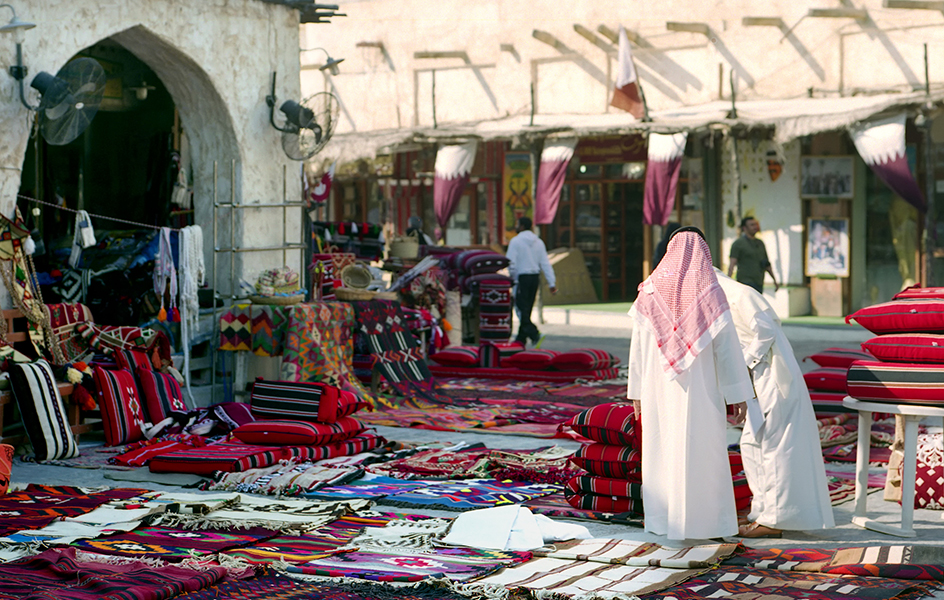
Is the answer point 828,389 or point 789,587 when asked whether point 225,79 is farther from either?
point 789,587

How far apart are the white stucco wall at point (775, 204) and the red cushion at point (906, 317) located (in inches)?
Result: 430

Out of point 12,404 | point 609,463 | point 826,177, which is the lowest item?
point 609,463

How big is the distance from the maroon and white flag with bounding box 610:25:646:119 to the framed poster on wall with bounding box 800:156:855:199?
Answer: 245 centimetres

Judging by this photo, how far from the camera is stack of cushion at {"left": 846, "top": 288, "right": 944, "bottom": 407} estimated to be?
5.60 meters

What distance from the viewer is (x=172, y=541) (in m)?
5.33

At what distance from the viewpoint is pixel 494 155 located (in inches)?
801

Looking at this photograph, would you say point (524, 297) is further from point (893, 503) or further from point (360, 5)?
point (360, 5)

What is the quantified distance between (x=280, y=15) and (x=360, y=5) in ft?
35.7

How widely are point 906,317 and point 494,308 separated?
24.2 feet

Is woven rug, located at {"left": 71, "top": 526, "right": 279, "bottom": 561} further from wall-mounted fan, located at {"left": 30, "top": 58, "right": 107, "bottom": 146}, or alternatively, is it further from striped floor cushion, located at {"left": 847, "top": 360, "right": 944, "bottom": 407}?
wall-mounted fan, located at {"left": 30, "top": 58, "right": 107, "bottom": 146}

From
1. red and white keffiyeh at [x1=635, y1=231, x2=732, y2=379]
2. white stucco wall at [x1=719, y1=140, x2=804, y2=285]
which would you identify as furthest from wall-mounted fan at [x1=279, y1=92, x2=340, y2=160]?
white stucco wall at [x1=719, y1=140, x2=804, y2=285]

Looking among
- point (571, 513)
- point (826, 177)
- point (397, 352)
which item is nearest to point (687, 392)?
point (571, 513)

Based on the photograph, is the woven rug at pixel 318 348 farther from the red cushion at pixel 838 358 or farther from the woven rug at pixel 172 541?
the woven rug at pixel 172 541

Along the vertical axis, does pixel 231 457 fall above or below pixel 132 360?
below
